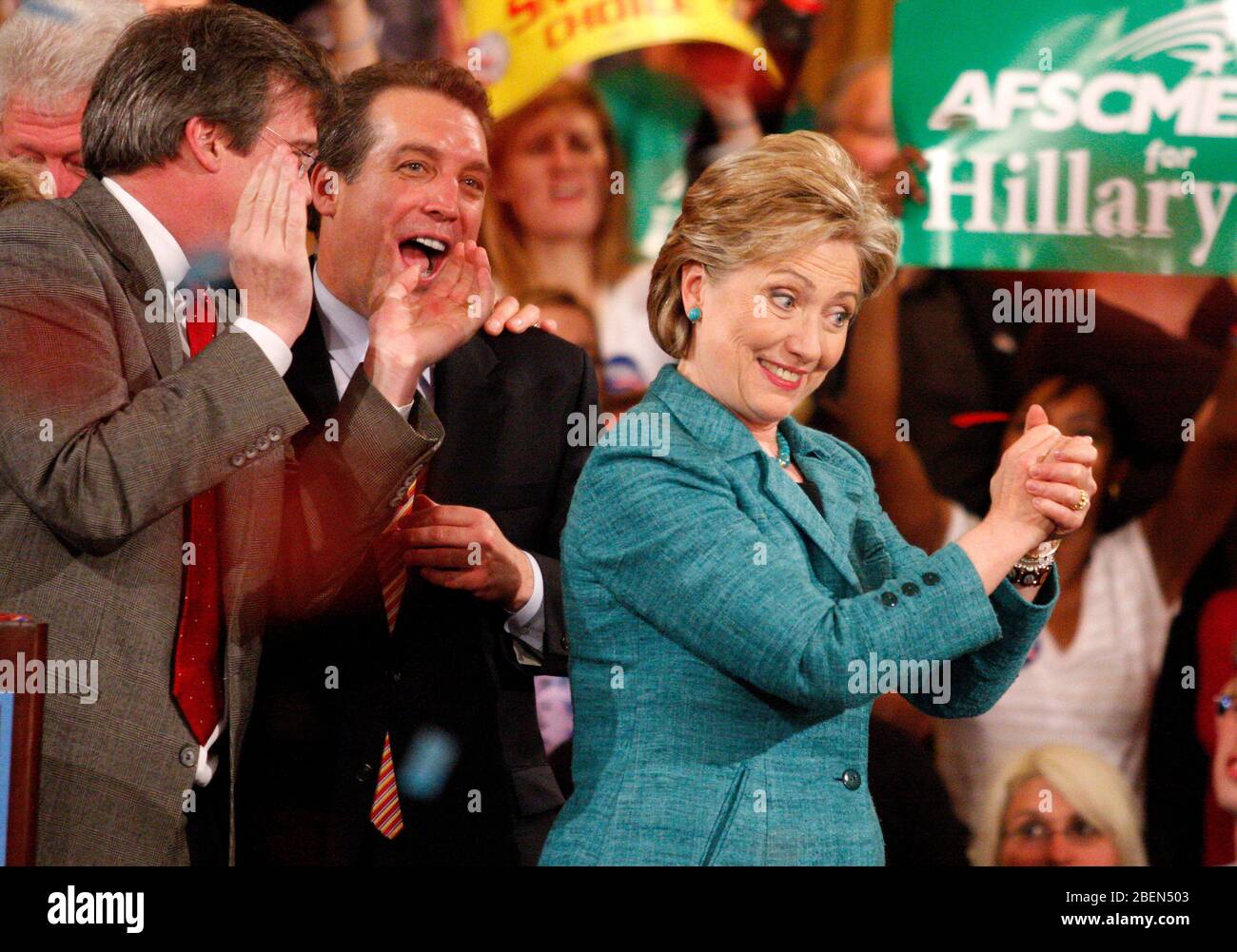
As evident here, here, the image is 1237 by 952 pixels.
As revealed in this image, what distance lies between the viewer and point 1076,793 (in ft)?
10.8

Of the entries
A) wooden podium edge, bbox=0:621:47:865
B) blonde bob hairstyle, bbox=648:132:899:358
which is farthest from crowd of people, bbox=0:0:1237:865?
wooden podium edge, bbox=0:621:47:865

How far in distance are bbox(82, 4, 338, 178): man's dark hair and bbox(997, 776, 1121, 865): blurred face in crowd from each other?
6.69 ft

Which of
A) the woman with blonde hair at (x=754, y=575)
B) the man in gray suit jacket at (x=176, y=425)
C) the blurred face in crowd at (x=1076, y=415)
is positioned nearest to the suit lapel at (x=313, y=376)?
the man in gray suit jacket at (x=176, y=425)

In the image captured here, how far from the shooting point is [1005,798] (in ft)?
10.8

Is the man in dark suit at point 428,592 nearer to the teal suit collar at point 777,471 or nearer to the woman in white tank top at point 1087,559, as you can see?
the teal suit collar at point 777,471

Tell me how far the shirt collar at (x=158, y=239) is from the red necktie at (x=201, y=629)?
0.42ft

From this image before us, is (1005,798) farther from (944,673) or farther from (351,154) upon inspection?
(351,154)

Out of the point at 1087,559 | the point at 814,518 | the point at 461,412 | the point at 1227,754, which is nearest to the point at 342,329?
the point at 461,412

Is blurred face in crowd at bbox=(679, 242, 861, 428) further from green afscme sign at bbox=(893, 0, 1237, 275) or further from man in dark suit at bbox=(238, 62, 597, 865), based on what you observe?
green afscme sign at bbox=(893, 0, 1237, 275)

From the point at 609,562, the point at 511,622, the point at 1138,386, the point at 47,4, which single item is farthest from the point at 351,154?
the point at 1138,386

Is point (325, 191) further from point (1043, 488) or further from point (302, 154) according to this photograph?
point (1043, 488)

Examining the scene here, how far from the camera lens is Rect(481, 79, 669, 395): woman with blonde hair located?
319cm

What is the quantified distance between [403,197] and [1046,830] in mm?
1899

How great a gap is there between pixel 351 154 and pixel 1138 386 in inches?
70.4
